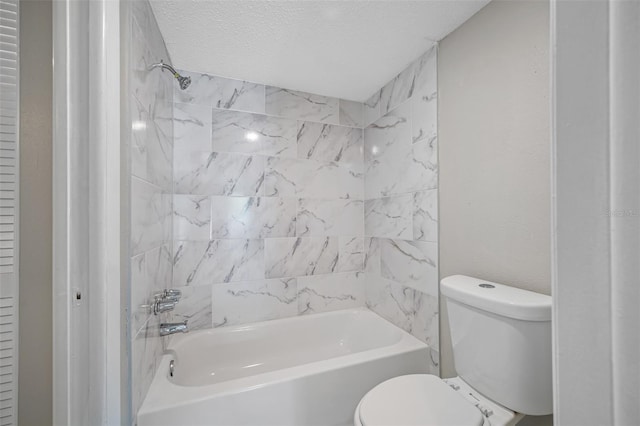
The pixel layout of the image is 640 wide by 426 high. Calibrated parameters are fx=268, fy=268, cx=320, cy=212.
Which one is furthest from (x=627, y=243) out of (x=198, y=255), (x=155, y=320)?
(x=198, y=255)

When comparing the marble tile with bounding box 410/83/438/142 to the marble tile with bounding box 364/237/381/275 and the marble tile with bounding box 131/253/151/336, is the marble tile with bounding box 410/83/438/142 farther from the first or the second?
the marble tile with bounding box 131/253/151/336

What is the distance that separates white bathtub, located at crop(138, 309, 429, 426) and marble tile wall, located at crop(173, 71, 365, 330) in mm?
134

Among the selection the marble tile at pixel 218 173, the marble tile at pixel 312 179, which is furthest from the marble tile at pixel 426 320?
the marble tile at pixel 218 173

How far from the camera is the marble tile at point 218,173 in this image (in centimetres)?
184

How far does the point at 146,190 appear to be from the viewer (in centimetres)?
121

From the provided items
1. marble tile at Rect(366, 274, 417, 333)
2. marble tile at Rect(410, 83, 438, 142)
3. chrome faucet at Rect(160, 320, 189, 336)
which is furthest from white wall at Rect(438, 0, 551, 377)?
chrome faucet at Rect(160, 320, 189, 336)

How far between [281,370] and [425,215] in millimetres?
1179

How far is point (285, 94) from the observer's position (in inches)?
Result: 82.7

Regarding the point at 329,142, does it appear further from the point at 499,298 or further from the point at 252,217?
the point at 499,298

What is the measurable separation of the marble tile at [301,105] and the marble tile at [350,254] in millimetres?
1011

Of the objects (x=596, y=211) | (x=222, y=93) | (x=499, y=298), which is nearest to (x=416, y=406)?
(x=499, y=298)

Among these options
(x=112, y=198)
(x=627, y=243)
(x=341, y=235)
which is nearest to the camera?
(x=627, y=243)

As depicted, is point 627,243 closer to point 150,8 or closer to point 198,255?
point 150,8

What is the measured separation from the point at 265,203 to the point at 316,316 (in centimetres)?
97
